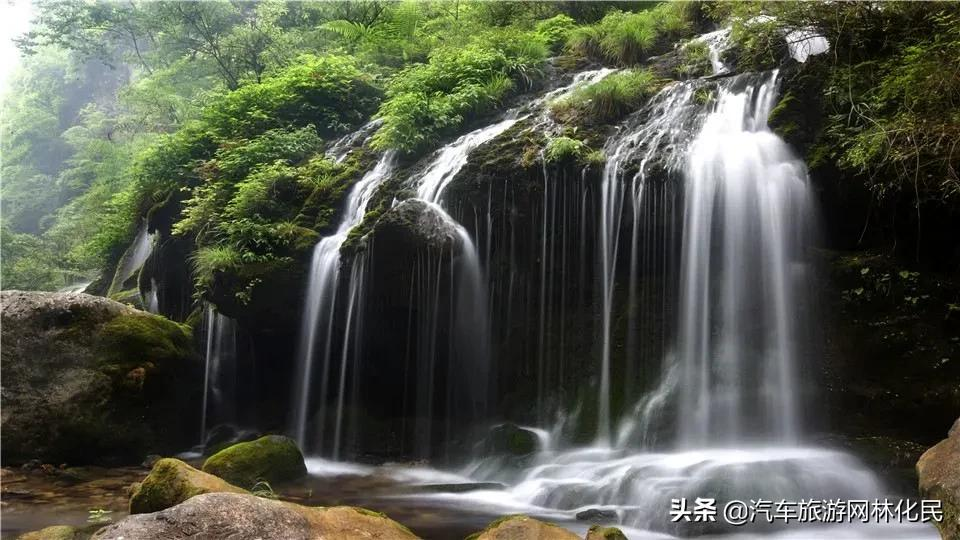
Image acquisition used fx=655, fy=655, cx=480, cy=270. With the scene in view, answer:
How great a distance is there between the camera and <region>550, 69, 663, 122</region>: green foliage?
405 inches

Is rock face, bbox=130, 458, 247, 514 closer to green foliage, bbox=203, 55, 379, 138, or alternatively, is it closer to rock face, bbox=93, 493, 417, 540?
rock face, bbox=93, 493, 417, 540

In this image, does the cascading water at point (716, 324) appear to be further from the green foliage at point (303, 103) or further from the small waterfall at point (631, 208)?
the green foliage at point (303, 103)

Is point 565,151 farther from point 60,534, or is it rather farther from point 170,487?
point 60,534

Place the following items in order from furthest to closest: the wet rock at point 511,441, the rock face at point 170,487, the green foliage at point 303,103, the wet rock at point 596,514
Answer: the green foliage at point 303,103
the wet rock at point 511,441
the wet rock at point 596,514
the rock face at point 170,487

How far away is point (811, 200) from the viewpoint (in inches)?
317

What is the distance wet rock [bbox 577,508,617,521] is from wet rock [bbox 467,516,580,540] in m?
2.06

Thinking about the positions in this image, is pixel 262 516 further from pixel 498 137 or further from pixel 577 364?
pixel 498 137

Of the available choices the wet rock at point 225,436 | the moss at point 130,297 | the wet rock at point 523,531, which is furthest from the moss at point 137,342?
the wet rock at point 523,531

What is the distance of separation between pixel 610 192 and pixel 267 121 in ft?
27.0

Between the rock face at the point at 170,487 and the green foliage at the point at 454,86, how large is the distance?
717 centimetres

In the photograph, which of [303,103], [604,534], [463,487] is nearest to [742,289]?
[463,487]

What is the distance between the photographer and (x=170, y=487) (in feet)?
16.1

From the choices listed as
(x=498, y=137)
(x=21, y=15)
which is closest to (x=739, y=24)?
(x=498, y=137)

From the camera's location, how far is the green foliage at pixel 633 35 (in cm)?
1258
